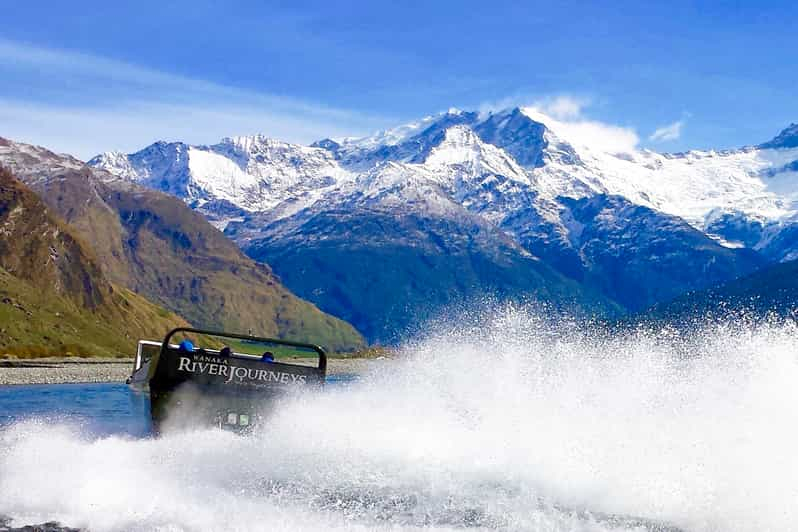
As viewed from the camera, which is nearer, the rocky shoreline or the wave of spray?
the rocky shoreline

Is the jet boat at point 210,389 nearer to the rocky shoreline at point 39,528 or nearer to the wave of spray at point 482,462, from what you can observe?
the wave of spray at point 482,462

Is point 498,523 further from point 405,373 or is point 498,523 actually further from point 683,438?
point 405,373

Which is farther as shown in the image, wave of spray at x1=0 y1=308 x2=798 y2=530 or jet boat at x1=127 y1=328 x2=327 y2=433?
jet boat at x1=127 y1=328 x2=327 y2=433

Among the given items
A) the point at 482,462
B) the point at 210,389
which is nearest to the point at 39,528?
the point at 482,462

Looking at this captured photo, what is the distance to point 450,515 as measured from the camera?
2184 cm

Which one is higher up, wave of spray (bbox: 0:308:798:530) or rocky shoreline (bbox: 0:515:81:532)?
wave of spray (bbox: 0:308:798:530)

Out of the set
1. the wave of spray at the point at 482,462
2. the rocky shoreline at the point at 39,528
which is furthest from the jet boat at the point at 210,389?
the rocky shoreline at the point at 39,528

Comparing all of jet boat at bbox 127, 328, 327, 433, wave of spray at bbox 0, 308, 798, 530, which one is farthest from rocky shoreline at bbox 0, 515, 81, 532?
jet boat at bbox 127, 328, 327, 433

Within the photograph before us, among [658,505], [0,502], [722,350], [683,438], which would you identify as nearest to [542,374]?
[722,350]

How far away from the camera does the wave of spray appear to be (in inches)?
853

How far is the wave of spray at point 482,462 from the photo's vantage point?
2166 centimetres

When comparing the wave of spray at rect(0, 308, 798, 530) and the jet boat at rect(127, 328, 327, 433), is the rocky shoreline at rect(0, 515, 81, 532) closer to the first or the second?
the wave of spray at rect(0, 308, 798, 530)

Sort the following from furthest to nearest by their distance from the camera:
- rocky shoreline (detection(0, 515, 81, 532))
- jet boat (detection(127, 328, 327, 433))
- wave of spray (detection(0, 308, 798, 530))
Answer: jet boat (detection(127, 328, 327, 433)) → wave of spray (detection(0, 308, 798, 530)) → rocky shoreline (detection(0, 515, 81, 532))

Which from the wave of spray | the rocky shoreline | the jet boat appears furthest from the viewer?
the jet boat
